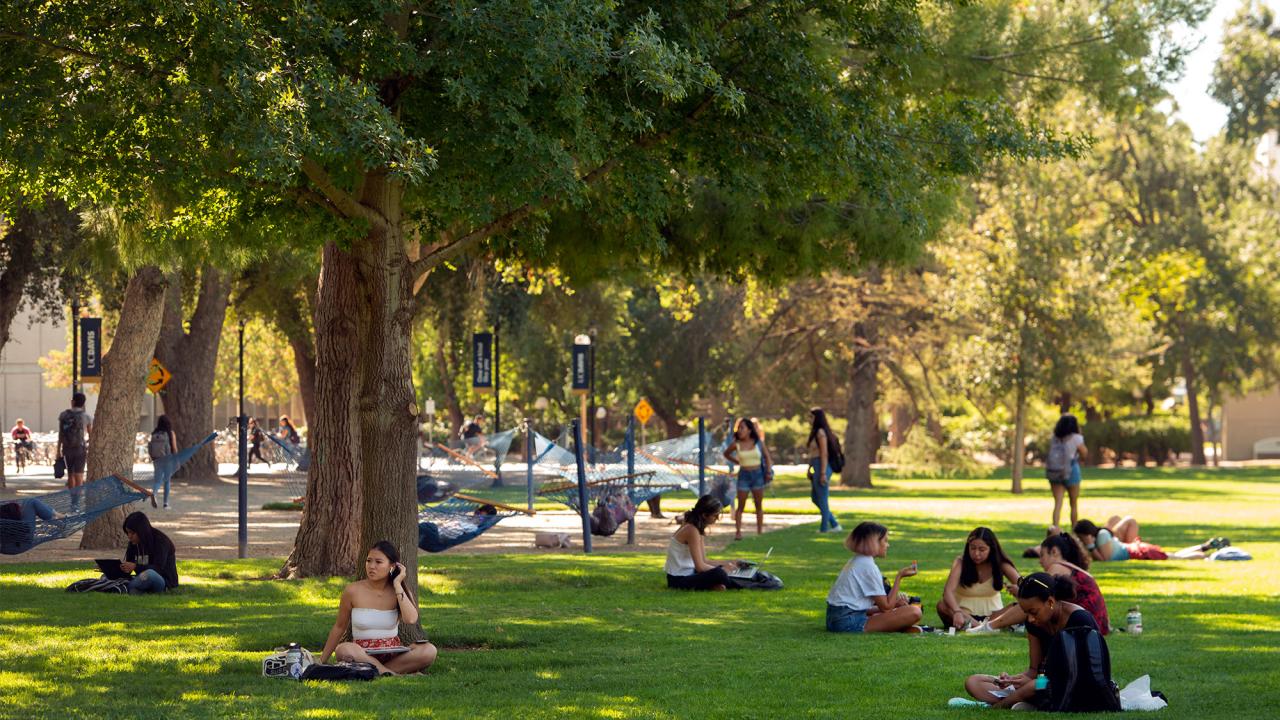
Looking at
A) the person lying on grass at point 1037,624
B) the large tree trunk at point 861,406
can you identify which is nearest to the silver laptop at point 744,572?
the person lying on grass at point 1037,624

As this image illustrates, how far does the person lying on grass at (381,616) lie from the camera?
9.84 m

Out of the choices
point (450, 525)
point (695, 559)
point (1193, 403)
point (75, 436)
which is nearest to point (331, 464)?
point (450, 525)

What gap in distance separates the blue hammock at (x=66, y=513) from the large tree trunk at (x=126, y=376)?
1.96m

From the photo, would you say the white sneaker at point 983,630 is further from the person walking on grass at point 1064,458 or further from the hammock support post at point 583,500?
the person walking on grass at point 1064,458

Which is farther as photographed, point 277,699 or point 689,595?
point 689,595

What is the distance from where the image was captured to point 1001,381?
35.5 metres

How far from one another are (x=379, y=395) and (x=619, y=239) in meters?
4.91

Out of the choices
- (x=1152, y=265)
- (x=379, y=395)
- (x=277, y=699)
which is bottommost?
(x=277, y=699)

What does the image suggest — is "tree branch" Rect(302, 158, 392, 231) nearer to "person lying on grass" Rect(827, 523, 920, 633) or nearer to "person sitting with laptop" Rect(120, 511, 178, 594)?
"person lying on grass" Rect(827, 523, 920, 633)

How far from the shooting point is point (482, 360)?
38.4m

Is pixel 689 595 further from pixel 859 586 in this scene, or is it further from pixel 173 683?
pixel 173 683

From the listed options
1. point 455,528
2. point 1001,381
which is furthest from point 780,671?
point 1001,381

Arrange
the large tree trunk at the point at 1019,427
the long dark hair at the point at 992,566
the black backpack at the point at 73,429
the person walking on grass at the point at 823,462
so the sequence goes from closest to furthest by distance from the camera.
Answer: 1. the long dark hair at the point at 992,566
2. the person walking on grass at the point at 823,462
3. the black backpack at the point at 73,429
4. the large tree trunk at the point at 1019,427

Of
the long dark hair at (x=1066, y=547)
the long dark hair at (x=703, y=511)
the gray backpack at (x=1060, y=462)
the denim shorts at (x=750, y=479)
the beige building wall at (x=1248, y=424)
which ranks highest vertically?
the beige building wall at (x=1248, y=424)
